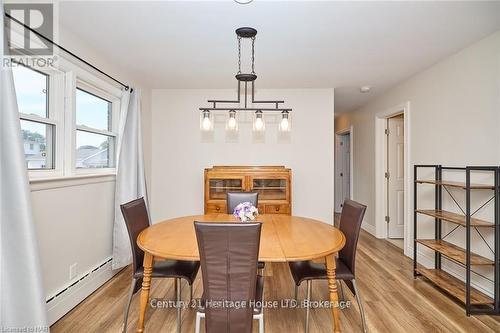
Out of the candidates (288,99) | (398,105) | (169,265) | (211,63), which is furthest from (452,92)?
(169,265)

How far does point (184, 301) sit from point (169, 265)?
1.96 feet

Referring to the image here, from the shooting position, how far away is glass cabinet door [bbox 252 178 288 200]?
3.53 meters

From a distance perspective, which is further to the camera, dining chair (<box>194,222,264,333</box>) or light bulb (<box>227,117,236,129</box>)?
light bulb (<box>227,117,236,129</box>)

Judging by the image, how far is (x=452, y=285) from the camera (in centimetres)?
254

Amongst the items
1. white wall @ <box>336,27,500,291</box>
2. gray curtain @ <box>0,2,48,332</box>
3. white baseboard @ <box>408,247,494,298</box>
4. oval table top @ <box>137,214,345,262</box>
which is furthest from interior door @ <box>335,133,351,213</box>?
gray curtain @ <box>0,2,48,332</box>

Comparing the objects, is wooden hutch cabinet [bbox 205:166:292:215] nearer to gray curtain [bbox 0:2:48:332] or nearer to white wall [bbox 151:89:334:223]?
white wall [bbox 151:89:334:223]

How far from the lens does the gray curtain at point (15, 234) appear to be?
5.25 feet

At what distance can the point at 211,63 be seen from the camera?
9.71 feet

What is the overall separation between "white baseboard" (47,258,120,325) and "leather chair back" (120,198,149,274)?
2.54 feet

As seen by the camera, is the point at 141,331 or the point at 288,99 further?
the point at 288,99

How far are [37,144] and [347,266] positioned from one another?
261 cm

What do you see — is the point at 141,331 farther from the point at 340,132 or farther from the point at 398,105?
the point at 340,132

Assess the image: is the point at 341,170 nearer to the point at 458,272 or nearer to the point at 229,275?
the point at 458,272

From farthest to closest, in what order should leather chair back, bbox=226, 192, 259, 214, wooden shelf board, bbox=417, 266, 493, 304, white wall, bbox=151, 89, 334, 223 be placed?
white wall, bbox=151, 89, 334, 223
leather chair back, bbox=226, 192, 259, 214
wooden shelf board, bbox=417, 266, 493, 304
